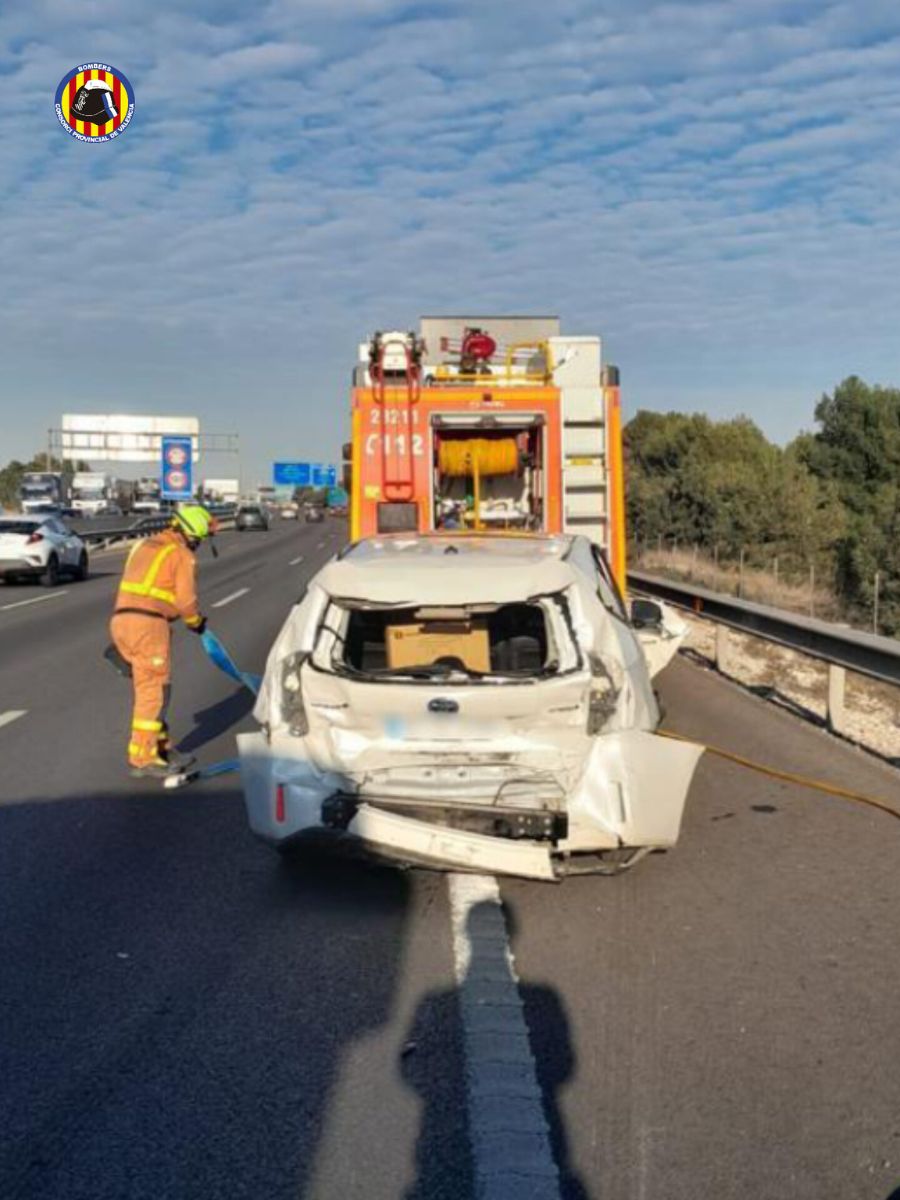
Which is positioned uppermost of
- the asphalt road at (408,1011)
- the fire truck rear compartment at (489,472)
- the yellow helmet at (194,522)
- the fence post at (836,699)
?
the fire truck rear compartment at (489,472)

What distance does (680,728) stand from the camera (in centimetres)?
1082

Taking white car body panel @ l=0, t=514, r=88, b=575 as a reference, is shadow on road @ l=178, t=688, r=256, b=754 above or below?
below

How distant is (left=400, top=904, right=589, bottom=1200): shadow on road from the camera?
Answer: 146 inches

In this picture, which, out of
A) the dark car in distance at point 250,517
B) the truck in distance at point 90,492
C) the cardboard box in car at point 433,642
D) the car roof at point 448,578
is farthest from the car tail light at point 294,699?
the truck in distance at point 90,492

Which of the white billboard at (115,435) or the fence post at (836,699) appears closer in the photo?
the fence post at (836,699)

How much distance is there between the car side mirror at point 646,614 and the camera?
8367 millimetres

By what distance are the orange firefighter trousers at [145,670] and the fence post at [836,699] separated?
4.89 m

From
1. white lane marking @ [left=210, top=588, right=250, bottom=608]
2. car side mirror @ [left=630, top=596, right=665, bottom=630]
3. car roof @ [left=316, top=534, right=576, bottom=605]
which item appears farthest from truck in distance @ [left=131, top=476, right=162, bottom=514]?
car roof @ [left=316, top=534, right=576, bottom=605]


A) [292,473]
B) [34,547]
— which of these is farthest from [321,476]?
[34,547]

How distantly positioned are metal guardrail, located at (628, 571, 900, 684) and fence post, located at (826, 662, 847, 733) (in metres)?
0.10

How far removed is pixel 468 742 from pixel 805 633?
220 inches

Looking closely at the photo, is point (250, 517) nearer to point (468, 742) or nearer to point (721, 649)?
point (721, 649)

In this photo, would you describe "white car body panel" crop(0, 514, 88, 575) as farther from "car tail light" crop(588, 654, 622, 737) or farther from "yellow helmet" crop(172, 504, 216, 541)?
"car tail light" crop(588, 654, 622, 737)

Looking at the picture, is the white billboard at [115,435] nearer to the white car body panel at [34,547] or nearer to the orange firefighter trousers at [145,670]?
the white car body panel at [34,547]
